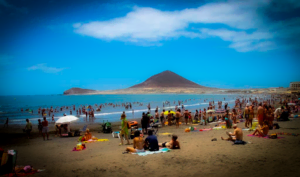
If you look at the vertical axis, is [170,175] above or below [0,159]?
below

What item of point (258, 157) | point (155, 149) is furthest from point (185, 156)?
point (258, 157)

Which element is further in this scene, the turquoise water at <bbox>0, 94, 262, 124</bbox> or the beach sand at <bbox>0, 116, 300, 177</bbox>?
the turquoise water at <bbox>0, 94, 262, 124</bbox>

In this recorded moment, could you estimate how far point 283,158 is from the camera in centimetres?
667

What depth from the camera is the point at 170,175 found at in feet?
18.7

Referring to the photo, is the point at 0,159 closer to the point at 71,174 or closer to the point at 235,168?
the point at 71,174

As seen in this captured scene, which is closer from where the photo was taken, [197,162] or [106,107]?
[197,162]

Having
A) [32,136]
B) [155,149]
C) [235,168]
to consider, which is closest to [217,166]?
[235,168]

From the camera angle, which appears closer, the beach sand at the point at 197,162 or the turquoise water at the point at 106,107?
the beach sand at the point at 197,162

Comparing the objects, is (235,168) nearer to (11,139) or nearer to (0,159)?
(0,159)

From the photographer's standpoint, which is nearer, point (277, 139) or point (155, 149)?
point (155, 149)

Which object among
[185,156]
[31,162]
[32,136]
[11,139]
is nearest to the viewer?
[185,156]

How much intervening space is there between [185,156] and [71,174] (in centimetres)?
394

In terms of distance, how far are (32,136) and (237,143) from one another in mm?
14406

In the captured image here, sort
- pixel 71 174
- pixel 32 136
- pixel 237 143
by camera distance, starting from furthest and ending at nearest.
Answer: pixel 32 136 < pixel 237 143 < pixel 71 174
